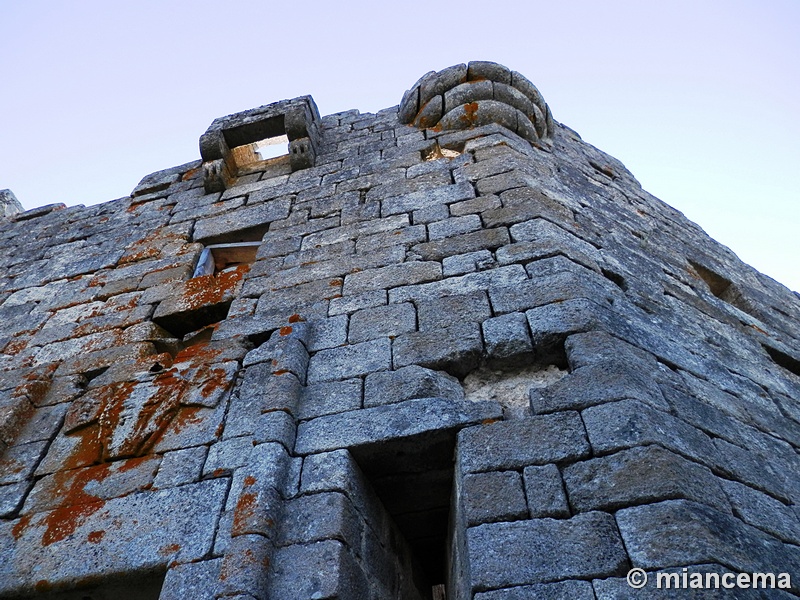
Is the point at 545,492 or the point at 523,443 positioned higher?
the point at 523,443

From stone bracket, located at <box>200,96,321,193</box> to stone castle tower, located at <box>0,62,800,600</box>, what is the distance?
1.80 feet

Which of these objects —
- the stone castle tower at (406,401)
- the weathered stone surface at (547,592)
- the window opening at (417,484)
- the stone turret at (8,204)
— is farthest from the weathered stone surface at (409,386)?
the stone turret at (8,204)

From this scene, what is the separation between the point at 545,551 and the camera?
73.9 inches

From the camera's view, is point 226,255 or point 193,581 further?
point 226,255

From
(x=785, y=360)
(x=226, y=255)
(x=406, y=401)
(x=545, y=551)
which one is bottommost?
(x=545, y=551)

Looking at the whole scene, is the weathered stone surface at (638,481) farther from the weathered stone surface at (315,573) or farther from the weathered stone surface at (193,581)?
the weathered stone surface at (193,581)

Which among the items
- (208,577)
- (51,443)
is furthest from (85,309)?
(208,577)

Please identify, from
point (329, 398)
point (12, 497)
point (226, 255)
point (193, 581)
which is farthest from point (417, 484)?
point (226, 255)

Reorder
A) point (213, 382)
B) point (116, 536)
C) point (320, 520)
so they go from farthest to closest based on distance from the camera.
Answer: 1. point (213, 382)
2. point (116, 536)
3. point (320, 520)

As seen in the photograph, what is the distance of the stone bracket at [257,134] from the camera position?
5.23 meters

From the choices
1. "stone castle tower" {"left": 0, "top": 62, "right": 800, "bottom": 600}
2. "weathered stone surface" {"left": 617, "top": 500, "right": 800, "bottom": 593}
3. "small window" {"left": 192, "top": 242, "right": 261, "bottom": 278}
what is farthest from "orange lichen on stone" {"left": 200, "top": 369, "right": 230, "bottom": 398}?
"weathered stone surface" {"left": 617, "top": 500, "right": 800, "bottom": 593}

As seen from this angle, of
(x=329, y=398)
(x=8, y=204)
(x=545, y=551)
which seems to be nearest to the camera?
(x=545, y=551)

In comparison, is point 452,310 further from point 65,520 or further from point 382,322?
point 65,520

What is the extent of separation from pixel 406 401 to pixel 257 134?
3.83 m
